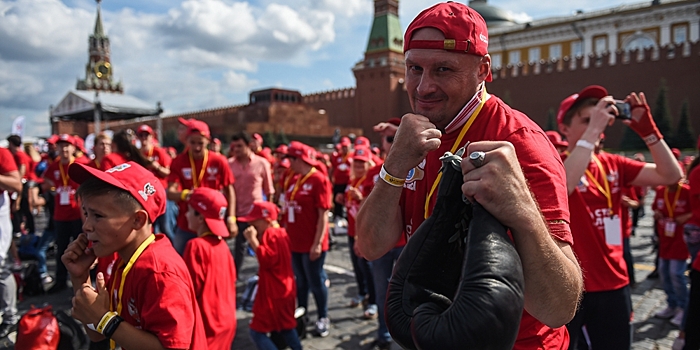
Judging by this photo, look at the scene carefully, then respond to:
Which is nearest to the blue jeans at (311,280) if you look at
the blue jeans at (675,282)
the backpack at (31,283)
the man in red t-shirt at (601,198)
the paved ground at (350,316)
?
the paved ground at (350,316)

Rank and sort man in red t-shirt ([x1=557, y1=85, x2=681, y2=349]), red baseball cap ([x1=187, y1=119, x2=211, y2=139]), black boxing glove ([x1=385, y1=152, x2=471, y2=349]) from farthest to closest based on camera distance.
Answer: red baseball cap ([x1=187, y1=119, x2=211, y2=139]) → man in red t-shirt ([x1=557, y1=85, x2=681, y2=349]) → black boxing glove ([x1=385, y1=152, x2=471, y2=349])

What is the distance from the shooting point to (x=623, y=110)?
9.43 feet

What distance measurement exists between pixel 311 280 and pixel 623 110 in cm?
337

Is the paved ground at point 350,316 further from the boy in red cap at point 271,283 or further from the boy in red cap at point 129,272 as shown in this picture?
the boy in red cap at point 129,272

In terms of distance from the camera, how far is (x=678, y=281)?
5203 mm

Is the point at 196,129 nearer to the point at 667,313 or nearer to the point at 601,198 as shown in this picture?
the point at 601,198

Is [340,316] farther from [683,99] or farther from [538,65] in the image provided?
[538,65]

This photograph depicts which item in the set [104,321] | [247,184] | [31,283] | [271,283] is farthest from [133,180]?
[31,283]

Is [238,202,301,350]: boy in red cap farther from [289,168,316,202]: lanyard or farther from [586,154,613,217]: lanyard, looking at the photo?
[586,154,613,217]: lanyard

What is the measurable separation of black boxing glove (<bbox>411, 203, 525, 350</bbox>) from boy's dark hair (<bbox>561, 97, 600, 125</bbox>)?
240 centimetres

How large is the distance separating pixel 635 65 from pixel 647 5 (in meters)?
15.8

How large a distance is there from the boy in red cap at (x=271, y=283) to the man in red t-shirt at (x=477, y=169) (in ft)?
8.22

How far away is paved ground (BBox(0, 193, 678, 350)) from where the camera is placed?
181 inches

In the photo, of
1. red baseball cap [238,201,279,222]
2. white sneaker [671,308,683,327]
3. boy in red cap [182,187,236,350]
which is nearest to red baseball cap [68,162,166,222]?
boy in red cap [182,187,236,350]
